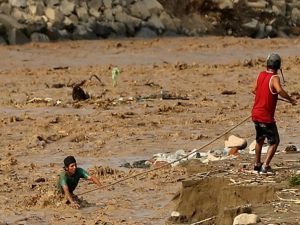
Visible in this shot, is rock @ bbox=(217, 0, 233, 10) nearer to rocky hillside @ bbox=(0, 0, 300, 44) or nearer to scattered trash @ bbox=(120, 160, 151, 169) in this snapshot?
rocky hillside @ bbox=(0, 0, 300, 44)

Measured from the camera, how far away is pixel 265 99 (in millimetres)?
10500

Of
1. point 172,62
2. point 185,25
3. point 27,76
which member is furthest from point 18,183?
point 185,25

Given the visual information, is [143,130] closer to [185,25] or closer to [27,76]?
[27,76]

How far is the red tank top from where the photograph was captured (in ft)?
34.4

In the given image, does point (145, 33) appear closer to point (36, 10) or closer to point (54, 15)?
point (54, 15)

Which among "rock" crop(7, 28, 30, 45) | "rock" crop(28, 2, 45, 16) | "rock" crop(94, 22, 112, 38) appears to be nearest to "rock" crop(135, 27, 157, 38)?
"rock" crop(94, 22, 112, 38)

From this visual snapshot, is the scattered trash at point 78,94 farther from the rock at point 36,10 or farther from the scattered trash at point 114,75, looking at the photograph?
the rock at point 36,10

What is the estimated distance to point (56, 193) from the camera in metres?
12.2

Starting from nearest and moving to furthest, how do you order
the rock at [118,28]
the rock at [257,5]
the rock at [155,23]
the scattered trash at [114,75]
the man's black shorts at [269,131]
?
the man's black shorts at [269,131]
the scattered trash at [114,75]
the rock at [118,28]
the rock at [155,23]
the rock at [257,5]

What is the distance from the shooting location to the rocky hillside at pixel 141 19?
26266 mm

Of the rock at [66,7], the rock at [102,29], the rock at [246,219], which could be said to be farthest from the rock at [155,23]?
the rock at [246,219]

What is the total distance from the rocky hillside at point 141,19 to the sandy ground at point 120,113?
584mm

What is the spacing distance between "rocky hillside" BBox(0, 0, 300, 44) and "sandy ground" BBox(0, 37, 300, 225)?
1.92 ft

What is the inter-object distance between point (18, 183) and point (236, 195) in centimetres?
405
